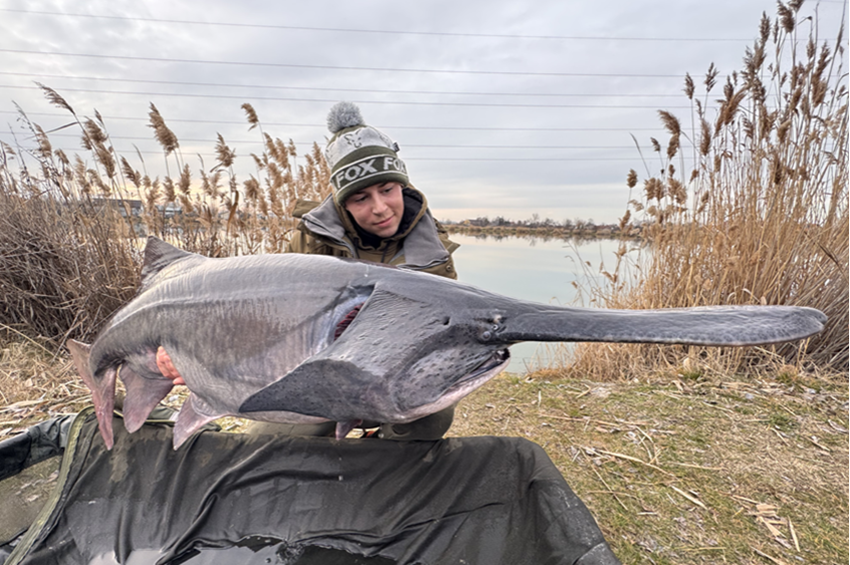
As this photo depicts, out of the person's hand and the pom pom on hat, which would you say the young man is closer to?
the pom pom on hat

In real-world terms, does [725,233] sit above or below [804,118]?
below

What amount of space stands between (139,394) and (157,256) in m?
0.58

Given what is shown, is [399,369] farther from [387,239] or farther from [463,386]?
[387,239]

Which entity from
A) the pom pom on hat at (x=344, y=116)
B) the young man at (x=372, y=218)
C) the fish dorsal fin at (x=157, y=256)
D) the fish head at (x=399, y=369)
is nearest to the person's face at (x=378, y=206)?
the young man at (x=372, y=218)

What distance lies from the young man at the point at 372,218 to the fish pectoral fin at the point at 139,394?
1.92 feet

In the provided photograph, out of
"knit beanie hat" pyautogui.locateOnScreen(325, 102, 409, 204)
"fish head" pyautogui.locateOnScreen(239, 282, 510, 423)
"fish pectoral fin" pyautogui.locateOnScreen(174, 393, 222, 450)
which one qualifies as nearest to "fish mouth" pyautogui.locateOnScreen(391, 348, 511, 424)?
"fish head" pyautogui.locateOnScreen(239, 282, 510, 423)

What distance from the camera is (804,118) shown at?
339cm

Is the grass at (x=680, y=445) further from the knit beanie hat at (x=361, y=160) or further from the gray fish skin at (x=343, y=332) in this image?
the knit beanie hat at (x=361, y=160)

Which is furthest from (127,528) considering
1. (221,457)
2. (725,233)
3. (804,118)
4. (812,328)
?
(804,118)

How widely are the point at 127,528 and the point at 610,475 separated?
2.27 metres

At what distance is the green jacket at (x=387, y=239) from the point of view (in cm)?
216

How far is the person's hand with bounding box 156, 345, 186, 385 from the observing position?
1.57 meters

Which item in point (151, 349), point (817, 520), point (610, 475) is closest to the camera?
point (151, 349)

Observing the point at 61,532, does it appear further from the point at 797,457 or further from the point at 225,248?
the point at 797,457
